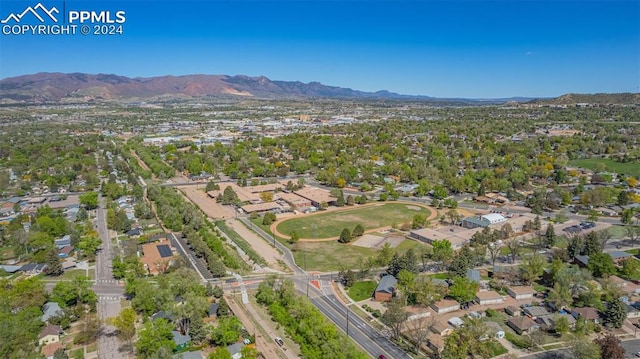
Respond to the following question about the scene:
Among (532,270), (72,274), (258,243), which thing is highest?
(532,270)

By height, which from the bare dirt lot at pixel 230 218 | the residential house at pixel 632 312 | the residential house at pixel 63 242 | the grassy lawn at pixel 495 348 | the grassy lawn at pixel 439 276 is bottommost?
the residential house at pixel 63 242

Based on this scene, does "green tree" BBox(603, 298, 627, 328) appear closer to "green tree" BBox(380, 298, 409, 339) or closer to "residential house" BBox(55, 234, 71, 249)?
"green tree" BBox(380, 298, 409, 339)

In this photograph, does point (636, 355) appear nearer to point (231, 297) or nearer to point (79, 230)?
point (231, 297)

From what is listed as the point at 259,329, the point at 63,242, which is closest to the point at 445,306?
the point at 259,329

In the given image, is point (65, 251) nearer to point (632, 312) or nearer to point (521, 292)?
point (521, 292)

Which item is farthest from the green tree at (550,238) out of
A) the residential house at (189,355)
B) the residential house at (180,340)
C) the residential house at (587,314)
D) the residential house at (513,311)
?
the residential house at (180,340)

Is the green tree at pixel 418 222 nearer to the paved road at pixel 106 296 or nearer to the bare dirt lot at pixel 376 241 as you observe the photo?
the bare dirt lot at pixel 376 241
